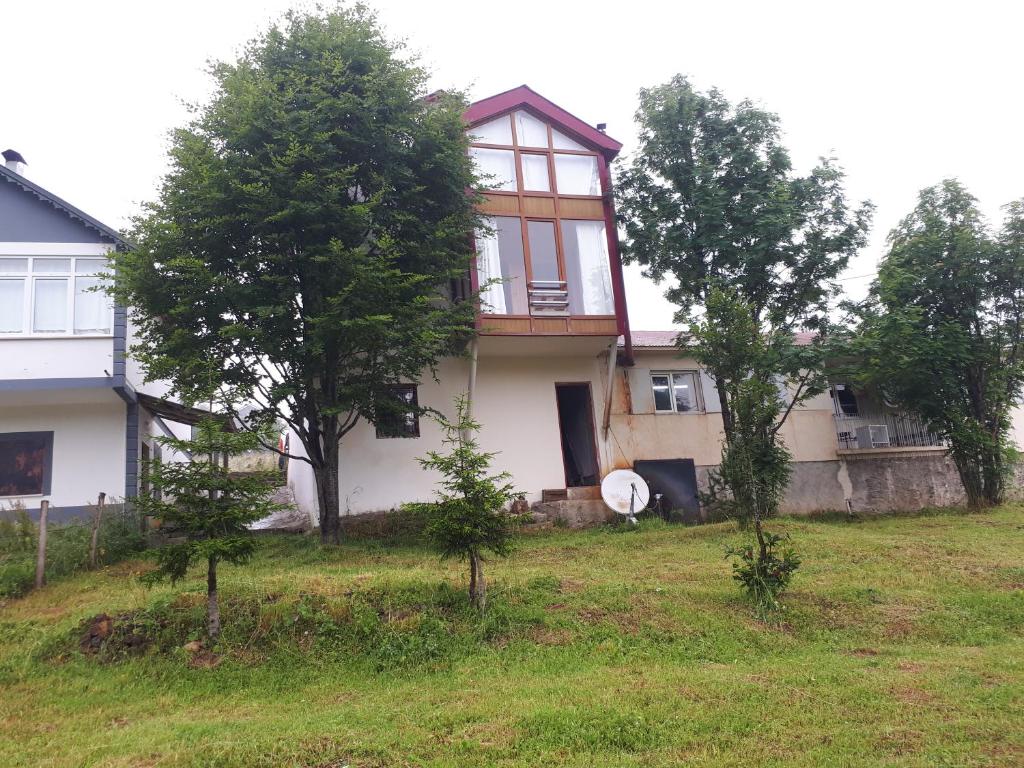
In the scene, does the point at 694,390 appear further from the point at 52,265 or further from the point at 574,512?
the point at 52,265

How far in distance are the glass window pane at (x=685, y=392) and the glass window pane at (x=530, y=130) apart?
7.26m

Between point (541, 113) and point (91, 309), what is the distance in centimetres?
1153

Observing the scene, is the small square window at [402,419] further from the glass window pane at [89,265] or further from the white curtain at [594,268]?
the glass window pane at [89,265]

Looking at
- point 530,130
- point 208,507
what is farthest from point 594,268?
point 208,507

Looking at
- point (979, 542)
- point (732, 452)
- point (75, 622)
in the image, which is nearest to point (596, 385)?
point (732, 452)

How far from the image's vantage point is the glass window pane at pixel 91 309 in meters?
15.0

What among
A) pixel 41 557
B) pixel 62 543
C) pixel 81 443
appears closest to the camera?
pixel 41 557

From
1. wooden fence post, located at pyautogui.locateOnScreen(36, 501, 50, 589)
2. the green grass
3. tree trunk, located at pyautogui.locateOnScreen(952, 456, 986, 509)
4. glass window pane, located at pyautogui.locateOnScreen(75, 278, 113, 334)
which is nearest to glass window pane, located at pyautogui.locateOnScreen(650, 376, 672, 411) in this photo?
the green grass

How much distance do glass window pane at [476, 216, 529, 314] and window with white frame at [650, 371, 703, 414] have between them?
493 cm

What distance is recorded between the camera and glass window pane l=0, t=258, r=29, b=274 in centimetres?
1491

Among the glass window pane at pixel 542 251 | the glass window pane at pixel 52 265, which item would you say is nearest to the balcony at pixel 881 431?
the glass window pane at pixel 542 251

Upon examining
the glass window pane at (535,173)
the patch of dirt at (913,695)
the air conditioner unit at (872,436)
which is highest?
the glass window pane at (535,173)

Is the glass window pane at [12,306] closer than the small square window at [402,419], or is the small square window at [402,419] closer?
the glass window pane at [12,306]

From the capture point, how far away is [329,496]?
570 inches
